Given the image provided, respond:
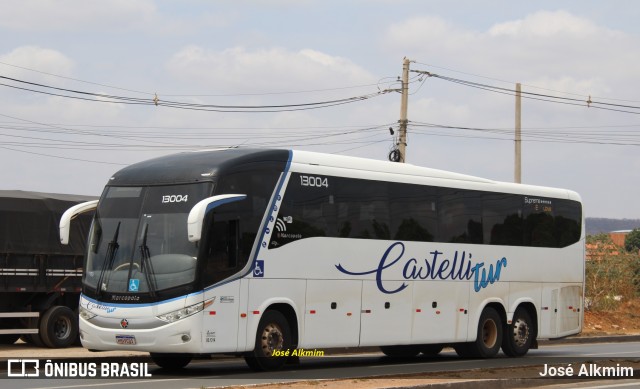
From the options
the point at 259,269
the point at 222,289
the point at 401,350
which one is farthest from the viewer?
the point at 401,350

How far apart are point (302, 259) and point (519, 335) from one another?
25.0 feet

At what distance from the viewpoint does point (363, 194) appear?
2072 cm

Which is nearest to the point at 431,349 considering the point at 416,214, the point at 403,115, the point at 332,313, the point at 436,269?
the point at 436,269

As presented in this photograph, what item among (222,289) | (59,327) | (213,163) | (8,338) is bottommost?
(8,338)

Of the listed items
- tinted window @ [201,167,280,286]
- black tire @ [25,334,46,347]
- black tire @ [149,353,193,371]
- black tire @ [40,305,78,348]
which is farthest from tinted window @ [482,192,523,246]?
black tire @ [25,334,46,347]

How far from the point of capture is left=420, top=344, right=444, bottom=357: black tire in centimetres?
2455

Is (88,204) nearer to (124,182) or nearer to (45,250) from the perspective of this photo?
(124,182)

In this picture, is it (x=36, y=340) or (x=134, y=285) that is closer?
(x=134, y=285)

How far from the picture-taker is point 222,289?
17672 mm

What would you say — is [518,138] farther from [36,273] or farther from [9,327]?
[9,327]

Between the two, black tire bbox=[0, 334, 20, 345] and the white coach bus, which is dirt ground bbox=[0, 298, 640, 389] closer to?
black tire bbox=[0, 334, 20, 345]

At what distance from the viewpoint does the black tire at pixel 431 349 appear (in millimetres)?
24547

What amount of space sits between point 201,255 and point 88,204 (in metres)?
3.11

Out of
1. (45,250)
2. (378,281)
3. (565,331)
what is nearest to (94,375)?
(378,281)
